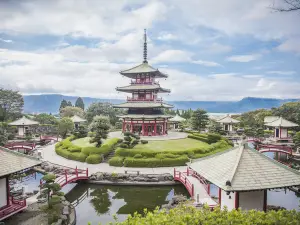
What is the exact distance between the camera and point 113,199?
69.1ft

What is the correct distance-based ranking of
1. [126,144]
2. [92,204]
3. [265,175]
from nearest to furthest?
[265,175]
[92,204]
[126,144]

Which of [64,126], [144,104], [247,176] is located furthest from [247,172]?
[64,126]

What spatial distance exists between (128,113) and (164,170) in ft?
63.1

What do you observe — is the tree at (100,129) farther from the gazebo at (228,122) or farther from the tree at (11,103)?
the tree at (11,103)

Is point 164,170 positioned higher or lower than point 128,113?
lower

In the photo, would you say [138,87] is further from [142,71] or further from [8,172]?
[8,172]

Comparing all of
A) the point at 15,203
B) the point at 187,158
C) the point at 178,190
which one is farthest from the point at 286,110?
the point at 15,203

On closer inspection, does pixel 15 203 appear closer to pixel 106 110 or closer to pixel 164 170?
pixel 164 170

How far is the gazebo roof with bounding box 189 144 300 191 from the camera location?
41.8ft

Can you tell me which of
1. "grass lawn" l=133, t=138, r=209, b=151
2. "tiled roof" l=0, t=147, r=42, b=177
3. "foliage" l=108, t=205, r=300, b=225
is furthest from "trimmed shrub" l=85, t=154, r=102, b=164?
"foliage" l=108, t=205, r=300, b=225

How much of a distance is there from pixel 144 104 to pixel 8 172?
2937 cm

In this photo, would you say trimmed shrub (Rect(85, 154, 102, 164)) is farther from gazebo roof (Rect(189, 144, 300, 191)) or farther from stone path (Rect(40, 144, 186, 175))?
gazebo roof (Rect(189, 144, 300, 191))

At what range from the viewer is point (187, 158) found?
29359 millimetres

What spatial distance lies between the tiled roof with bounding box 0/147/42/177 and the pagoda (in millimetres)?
25887
